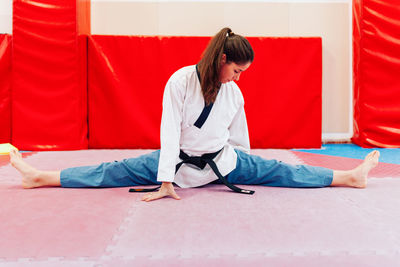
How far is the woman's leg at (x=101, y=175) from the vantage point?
2920mm

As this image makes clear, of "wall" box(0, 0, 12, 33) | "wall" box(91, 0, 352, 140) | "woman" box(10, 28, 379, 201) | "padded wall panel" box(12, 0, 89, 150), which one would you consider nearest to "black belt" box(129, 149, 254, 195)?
"woman" box(10, 28, 379, 201)

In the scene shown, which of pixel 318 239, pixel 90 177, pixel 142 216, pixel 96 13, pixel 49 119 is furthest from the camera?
pixel 96 13

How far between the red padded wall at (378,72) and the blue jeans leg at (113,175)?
12.1 feet

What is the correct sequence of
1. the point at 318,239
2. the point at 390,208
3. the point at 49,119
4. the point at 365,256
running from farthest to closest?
the point at 49,119 < the point at 390,208 < the point at 318,239 < the point at 365,256

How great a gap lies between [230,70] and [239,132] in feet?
2.03

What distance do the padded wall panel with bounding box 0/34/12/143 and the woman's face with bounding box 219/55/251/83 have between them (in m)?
4.03

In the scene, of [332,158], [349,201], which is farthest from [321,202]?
[332,158]

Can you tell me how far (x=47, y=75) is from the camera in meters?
5.42

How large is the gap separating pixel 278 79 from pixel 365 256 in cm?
416

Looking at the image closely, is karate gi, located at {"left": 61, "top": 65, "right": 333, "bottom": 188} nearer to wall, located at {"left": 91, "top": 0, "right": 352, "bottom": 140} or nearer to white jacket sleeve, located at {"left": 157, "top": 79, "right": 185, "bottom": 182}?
white jacket sleeve, located at {"left": 157, "top": 79, "right": 185, "bottom": 182}

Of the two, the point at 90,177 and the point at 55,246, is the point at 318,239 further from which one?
the point at 90,177

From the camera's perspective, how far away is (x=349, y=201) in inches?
103

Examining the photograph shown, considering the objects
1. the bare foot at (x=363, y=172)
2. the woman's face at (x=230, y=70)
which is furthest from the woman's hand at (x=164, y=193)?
the bare foot at (x=363, y=172)

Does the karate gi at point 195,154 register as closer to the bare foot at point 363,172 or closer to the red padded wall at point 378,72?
the bare foot at point 363,172
